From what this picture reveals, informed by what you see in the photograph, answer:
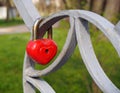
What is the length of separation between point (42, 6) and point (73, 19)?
74.3 ft

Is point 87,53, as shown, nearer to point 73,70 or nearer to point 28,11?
point 28,11

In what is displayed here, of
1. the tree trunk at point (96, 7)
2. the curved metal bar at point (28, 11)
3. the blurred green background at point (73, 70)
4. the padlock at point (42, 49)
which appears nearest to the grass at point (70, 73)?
the blurred green background at point (73, 70)

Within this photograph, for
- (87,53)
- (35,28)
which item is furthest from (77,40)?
(35,28)

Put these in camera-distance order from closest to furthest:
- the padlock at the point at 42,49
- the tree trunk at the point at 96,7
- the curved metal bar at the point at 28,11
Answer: the padlock at the point at 42,49 → the curved metal bar at the point at 28,11 → the tree trunk at the point at 96,7

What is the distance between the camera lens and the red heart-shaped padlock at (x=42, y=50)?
2.88ft

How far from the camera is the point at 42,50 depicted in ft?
2.90

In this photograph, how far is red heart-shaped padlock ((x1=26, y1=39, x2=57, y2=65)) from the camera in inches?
34.6

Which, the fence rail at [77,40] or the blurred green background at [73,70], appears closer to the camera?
the fence rail at [77,40]

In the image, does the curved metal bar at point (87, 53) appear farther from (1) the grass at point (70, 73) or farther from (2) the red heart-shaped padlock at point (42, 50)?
(1) the grass at point (70, 73)

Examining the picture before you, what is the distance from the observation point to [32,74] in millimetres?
1013

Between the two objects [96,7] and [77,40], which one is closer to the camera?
[77,40]

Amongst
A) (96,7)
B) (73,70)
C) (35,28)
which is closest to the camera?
(35,28)

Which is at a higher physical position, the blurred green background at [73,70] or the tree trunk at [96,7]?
the tree trunk at [96,7]

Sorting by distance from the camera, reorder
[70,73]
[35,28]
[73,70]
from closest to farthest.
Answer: [35,28] < [70,73] < [73,70]
